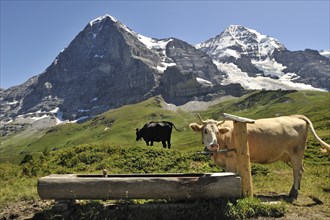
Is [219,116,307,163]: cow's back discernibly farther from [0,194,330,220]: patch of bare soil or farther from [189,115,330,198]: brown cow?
[0,194,330,220]: patch of bare soil

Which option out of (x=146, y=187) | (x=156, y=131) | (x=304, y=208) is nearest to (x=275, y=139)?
(x=304, y=208)

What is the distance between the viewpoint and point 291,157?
16781 millimetres

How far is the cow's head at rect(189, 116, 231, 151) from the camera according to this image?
558 inches

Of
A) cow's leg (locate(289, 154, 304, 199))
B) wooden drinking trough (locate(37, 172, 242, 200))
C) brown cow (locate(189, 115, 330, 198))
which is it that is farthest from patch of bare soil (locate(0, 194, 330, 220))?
brown cow (locate(189, 115, 330, 198))

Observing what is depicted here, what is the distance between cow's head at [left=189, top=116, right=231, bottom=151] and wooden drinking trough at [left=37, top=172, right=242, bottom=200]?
3.74ft

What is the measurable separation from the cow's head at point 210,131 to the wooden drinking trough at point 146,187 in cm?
114

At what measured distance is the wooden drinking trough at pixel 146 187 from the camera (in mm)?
13852

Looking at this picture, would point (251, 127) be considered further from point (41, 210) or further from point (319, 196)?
point (41, 210)

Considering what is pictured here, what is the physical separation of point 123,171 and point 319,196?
42.6 feet

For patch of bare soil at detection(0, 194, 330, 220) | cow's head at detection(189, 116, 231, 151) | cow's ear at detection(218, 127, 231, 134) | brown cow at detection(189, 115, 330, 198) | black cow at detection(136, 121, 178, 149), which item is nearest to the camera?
patch of bare soil at detection(0, 194, 330, 220)

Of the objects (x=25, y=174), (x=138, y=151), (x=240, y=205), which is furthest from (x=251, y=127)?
(x=25, y=174)

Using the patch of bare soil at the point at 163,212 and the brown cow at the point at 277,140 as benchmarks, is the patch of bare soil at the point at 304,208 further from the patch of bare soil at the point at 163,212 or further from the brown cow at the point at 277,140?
the brown cow at the point at 277,140

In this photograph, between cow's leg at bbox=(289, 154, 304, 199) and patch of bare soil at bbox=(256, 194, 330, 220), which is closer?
patch of bare soil at bbox=(256, 194, 330, 220)

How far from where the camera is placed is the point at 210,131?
14453 mm
